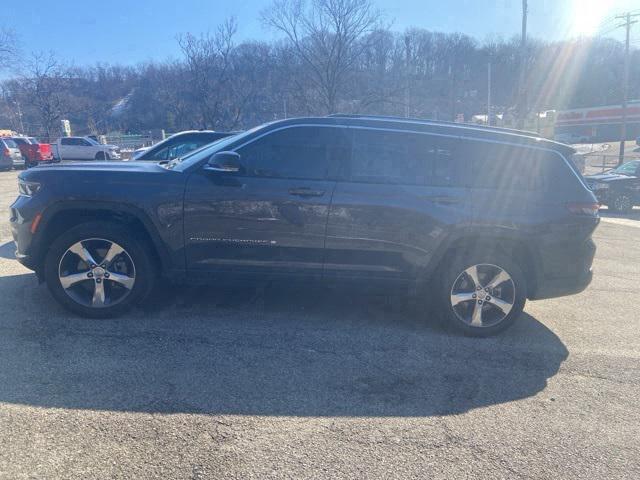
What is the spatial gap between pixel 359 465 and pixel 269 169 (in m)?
2.55

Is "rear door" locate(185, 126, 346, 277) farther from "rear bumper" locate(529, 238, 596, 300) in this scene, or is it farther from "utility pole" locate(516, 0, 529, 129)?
"utility pole" locate(516, 0, 529, 129)

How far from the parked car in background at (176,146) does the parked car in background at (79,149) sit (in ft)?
73.2

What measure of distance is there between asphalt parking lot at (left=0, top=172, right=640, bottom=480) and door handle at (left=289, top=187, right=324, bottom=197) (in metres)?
1.18

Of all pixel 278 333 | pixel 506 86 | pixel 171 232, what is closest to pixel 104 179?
pixel 171 232

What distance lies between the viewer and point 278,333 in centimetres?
414

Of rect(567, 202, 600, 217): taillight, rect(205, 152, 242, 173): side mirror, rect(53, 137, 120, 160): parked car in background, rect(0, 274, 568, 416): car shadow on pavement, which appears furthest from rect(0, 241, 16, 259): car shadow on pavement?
rect(53, 137, 120, 160): parked car in background

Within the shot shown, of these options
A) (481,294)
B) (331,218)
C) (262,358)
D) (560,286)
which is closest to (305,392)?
(262,358)

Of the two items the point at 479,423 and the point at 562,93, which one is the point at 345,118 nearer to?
the point at 479,423

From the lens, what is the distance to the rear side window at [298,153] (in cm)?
421

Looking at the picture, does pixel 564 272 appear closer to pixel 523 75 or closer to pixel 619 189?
pixel 619 189

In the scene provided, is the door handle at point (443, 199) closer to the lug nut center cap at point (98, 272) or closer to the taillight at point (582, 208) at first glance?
the taillight at point (582, 208)

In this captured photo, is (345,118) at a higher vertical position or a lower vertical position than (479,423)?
higher

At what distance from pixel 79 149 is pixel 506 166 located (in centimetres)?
3004

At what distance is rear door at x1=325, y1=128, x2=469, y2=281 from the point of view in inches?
163
